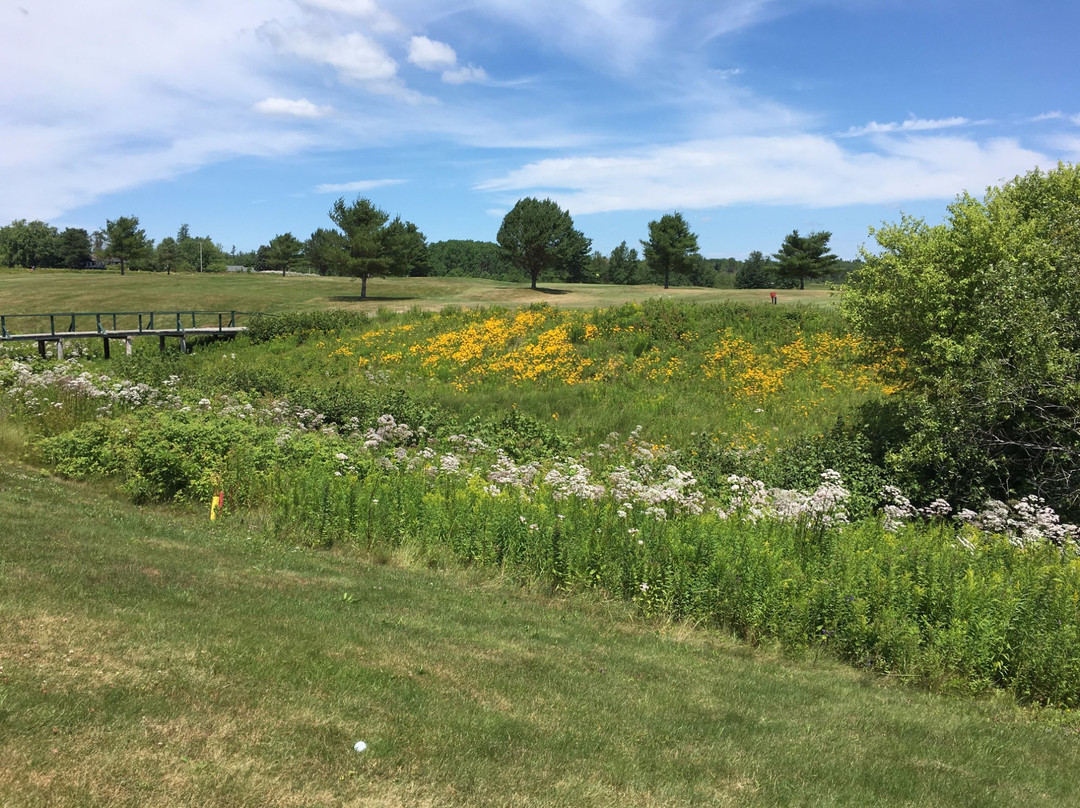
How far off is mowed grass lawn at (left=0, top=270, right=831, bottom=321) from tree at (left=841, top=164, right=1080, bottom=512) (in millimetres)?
22839

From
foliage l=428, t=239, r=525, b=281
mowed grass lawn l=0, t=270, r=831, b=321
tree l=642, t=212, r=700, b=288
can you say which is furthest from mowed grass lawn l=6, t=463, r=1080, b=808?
foliage l=428, t=239, r=525, b=281

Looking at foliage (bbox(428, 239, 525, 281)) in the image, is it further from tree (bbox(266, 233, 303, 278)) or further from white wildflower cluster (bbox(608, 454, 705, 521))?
white wildflower cluster (bbox(608, 454, 705, 521))

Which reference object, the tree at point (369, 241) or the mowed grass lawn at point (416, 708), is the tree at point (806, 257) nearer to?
the tree at point (369, 241)

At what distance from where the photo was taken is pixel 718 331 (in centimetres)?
2634

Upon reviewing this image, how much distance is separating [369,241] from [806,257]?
36.6 metres

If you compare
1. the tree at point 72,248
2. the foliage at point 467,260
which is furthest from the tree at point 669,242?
the foliage at point 467,260

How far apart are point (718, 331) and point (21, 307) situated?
142 ft

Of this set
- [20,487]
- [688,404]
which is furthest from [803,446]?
[20,487]

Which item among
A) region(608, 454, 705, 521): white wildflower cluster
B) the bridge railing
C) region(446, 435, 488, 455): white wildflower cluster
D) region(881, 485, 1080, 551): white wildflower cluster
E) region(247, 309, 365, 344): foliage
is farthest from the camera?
the bridge railing

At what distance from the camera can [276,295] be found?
53.9 meters

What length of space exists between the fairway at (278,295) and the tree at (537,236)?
8.86ft

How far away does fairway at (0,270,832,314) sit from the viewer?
1770 inches

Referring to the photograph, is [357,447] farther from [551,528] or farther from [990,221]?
[990,221]

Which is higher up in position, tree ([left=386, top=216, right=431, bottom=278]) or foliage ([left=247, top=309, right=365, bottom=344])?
tree ([left=386, top=216, right=431, bottom=278])
